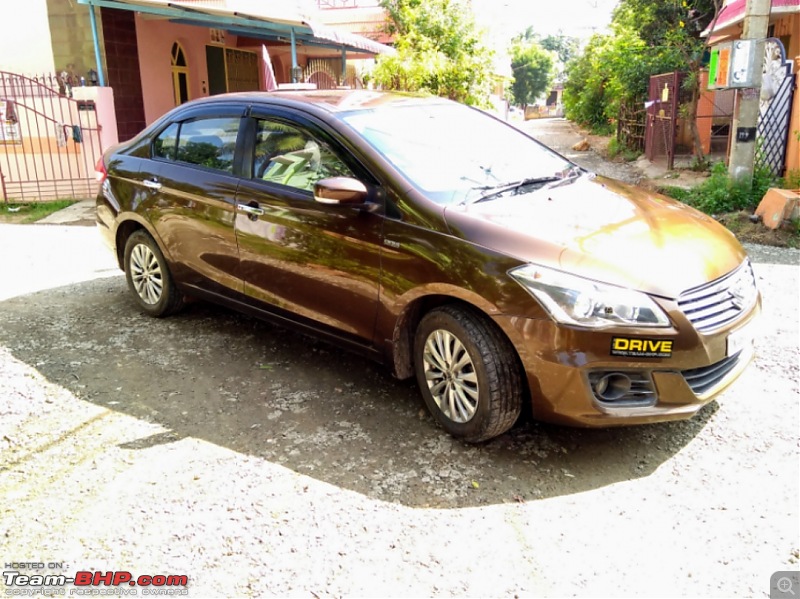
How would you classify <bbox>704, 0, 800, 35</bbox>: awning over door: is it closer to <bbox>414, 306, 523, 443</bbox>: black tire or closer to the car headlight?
the car headlight

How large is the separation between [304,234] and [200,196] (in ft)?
3.57

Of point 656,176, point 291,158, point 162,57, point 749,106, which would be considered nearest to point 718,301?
point 291,158

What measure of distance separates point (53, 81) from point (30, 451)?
9.72 m

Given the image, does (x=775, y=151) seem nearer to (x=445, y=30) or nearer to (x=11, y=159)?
(x=445, y=30)

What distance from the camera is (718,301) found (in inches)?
133

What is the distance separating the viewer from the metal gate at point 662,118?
12961 millimetres

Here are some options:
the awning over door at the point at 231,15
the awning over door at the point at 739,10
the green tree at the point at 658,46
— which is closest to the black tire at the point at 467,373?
the awning over door at the point at 231,15

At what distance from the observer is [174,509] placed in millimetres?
3164

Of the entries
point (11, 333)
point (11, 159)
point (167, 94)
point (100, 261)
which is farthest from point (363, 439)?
point (167, 94)

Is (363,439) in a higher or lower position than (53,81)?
lower

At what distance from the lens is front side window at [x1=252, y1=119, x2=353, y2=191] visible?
4.12m

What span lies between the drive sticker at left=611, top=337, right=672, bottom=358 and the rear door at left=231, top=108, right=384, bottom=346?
132 centimetres

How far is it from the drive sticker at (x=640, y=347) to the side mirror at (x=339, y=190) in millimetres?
1530

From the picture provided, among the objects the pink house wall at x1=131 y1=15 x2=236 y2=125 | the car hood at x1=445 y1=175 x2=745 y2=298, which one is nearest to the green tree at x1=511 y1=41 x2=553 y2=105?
the pink house wall at x1=131 y1=15 x2=236 y2=125
